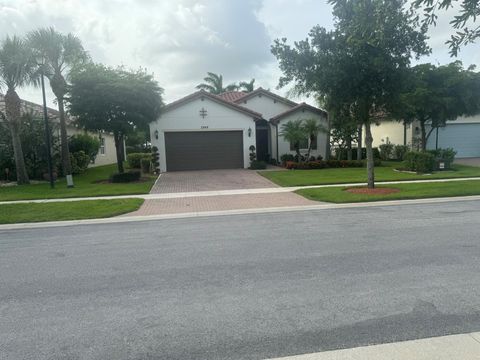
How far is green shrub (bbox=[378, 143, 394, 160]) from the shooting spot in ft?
90.3

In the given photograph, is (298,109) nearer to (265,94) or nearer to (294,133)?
(294,133)

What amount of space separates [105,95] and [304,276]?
47.7ft

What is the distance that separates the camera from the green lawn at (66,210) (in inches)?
390

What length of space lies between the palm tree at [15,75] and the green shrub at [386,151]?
2319 cm

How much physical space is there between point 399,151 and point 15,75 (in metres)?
23.6

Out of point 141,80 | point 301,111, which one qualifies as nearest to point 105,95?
point 141,80

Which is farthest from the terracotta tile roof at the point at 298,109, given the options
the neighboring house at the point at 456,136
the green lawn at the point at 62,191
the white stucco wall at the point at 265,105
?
the green lawn at the point at 62,191

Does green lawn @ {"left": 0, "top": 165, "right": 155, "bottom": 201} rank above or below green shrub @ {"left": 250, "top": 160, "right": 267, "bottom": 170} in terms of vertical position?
below

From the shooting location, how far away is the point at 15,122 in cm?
1717

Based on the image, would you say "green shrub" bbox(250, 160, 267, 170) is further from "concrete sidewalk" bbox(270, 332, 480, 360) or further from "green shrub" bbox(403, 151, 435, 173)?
"concrete sidewalk" bbox(270, 332, 480, 360)

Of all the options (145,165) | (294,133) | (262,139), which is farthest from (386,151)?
(145,165)

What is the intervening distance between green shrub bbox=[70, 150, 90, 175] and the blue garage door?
923 inches

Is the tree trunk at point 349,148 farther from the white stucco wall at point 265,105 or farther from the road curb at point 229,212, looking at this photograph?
the road curb at point 229,212

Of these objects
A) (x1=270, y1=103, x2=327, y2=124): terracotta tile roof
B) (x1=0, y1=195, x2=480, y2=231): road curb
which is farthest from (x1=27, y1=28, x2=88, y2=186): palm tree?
(x1=270, y1=103, x2=327, y2=124): terracotta tile roof
